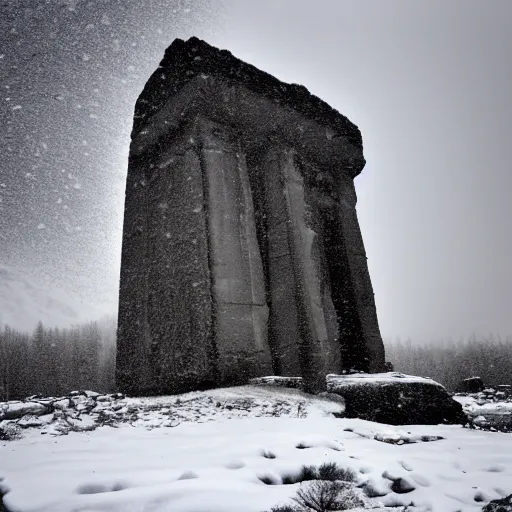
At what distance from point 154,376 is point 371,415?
1732 millimetres

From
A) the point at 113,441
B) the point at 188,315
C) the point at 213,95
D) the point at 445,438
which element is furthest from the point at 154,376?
the point at 213,95

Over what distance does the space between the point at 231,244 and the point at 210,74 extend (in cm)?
152

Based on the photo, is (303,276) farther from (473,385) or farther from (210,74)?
(473,385)

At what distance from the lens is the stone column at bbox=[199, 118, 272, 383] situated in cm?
309

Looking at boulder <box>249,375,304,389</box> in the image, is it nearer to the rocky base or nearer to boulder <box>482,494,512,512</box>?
the rocky base

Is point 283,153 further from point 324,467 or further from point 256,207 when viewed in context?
point 324,467

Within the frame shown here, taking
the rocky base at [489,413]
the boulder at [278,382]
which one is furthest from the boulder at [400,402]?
the boulder at [278,382]

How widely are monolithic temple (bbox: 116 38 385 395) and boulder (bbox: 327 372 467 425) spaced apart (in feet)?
1.88

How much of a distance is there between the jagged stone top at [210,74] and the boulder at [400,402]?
2.82m

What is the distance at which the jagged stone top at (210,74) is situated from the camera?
11.7ft

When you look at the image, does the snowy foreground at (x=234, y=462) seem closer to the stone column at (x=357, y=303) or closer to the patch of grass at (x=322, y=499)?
the patch of grass at (x=322, y=499)

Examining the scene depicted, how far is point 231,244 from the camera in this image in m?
3.43

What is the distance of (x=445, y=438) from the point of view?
1993 millimetres

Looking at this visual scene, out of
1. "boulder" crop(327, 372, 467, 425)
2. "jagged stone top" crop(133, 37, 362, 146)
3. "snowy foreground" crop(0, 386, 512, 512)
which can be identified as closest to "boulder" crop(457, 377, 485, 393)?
"boulder" crop(327, 372, 467, 425)
